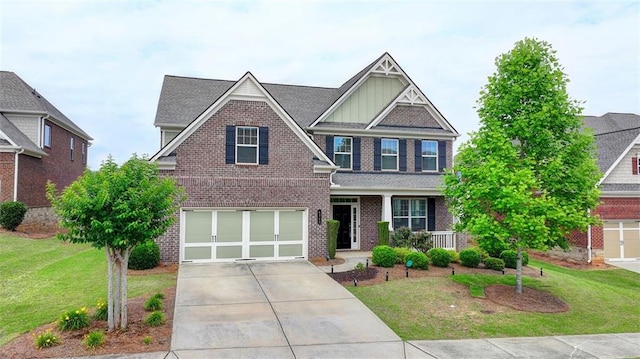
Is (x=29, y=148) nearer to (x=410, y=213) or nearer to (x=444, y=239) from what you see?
(x=410, y=213)

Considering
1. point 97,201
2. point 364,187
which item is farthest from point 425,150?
point 97,201

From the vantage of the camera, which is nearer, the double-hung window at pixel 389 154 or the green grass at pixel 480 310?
the green grass at pixel 480 310

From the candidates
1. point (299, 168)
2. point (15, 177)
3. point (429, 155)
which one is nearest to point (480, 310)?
point (299, 168)

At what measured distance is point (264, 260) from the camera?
51.6ft

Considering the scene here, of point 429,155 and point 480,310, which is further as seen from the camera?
point 429,155

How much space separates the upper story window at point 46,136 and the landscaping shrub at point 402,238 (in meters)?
21.6

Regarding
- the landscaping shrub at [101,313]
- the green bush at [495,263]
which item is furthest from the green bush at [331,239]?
the landscaping shrub at [101,313]

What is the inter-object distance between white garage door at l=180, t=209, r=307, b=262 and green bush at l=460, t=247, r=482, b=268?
6243 millimetres

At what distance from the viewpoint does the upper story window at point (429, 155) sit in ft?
67.6

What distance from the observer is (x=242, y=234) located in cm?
1559

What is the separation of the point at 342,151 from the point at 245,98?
6078 millimetres

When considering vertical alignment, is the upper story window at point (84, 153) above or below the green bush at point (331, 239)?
above

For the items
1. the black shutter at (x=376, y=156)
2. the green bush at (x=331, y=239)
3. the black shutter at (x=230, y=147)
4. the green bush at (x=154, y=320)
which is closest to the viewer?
the green bush at (x=154, y=320)

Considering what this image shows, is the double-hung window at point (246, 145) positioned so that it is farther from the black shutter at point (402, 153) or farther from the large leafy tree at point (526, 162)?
the black shutter at point (402, 153)
